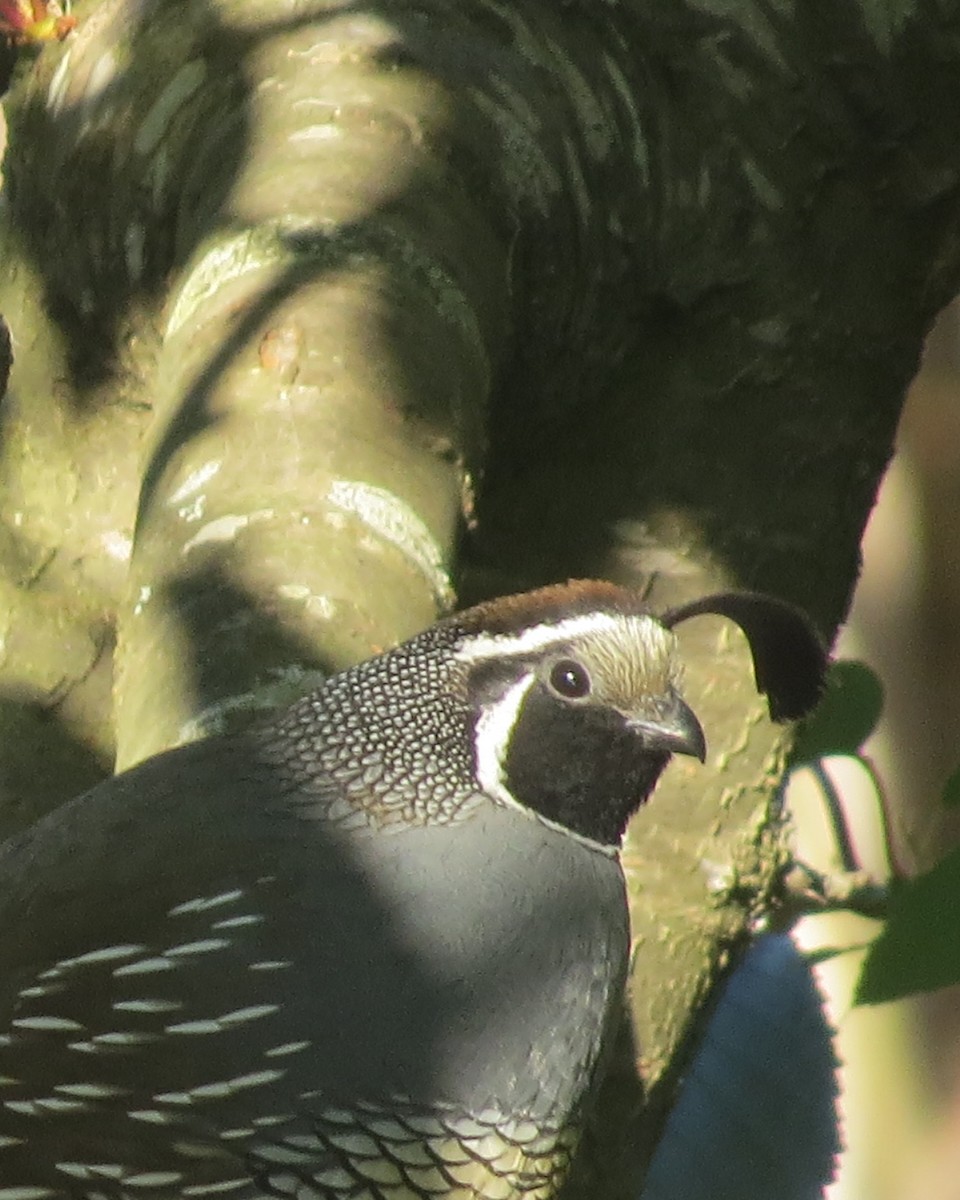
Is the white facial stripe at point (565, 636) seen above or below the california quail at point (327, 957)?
above

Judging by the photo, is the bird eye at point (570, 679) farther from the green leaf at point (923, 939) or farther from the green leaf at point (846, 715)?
the green leaf at point (846, 715)

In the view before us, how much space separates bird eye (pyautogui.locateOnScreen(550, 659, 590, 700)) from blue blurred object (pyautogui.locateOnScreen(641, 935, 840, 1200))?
33.8 inches

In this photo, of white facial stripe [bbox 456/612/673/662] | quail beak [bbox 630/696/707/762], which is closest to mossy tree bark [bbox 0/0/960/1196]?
white facial stripe [bbox 456/612/673/662]

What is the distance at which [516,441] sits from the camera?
3359mm

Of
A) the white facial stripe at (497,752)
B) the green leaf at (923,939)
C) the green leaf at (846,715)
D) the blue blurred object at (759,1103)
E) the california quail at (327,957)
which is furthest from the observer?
the green leaf at (846,715)

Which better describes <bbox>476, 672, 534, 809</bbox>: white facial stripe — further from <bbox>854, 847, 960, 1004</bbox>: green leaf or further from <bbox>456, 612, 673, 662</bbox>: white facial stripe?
<bbox>854, 847, 960, 1004</bbox>: green leaf

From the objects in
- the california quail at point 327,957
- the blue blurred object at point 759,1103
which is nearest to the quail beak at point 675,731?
the california quail at point 327,957

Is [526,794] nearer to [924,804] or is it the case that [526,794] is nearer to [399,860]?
[399,860]

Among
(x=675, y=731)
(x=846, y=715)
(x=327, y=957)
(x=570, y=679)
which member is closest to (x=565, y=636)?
(x=570, y=679)

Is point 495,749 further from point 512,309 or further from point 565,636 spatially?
point 512,309

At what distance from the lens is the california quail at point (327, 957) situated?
7.48 feet

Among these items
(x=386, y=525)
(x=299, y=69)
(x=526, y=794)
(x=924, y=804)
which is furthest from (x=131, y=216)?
(x=924, y=804)

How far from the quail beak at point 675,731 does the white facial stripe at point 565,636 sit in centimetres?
9

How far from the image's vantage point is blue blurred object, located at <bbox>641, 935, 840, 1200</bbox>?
126 inches
